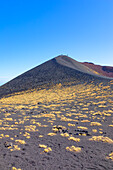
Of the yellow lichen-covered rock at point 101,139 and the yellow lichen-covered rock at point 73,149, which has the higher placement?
the yellow lichen-covered rock at point 73,149

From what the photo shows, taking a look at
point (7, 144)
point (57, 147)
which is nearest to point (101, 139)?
point (57, 147)

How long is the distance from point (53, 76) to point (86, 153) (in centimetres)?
5567

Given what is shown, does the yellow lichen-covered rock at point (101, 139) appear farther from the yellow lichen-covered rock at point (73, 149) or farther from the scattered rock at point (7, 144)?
the scattered rock at point (7, 144)

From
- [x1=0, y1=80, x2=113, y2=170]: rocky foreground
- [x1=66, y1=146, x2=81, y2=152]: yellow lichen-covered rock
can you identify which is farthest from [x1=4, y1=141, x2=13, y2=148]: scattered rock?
[x1=66, y1=146, x2=81, y2=152]: yellow lichen-covered rock

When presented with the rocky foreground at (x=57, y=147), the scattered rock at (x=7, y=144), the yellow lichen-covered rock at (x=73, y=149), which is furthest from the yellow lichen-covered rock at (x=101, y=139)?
the scattered rock at (x=7, y=144)

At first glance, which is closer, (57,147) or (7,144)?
(57,147)

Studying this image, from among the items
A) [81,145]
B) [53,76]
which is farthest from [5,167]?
[53,76]

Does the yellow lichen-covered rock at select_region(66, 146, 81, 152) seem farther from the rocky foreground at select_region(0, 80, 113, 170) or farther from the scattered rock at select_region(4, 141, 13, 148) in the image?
the scattered rock at select_region(4, 141, 13, 148)

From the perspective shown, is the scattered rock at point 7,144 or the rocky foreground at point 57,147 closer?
the rocky foreground at point 57,147

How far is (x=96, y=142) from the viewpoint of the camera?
1045cm

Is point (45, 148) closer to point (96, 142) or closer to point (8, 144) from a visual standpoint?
point (8, 144)

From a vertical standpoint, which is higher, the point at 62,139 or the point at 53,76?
the point at 53,76

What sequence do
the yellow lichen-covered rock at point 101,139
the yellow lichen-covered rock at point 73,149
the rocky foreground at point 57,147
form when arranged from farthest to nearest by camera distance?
the yellow lichen-covered rock at point 101,139, the yellow lichen-covered rock at point 73,149, the rocky foreground at point 57,147

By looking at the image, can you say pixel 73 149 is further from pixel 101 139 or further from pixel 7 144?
pixel 7 144
